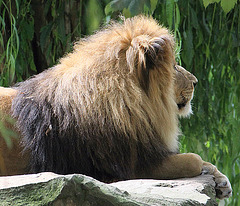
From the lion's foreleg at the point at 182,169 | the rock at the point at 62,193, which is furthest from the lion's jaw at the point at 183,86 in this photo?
the rock at the point at 62,193

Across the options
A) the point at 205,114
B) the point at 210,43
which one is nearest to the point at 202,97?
the point at 205,114

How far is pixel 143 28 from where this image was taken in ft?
8.38

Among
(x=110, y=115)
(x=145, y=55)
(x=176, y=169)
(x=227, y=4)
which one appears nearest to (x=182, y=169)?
(x=176, y=169)

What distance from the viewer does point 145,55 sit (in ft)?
7.93

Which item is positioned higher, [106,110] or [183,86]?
[183,86]

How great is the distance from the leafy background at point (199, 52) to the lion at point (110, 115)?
111cm

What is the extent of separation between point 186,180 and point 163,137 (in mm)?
304

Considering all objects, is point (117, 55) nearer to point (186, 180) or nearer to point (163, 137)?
point (163, 137)

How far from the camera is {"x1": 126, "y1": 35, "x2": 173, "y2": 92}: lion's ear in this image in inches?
95.0

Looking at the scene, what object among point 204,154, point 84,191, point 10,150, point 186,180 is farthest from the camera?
point 204,154

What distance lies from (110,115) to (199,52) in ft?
5.53

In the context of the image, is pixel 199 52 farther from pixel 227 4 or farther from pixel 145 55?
pixel 227 4

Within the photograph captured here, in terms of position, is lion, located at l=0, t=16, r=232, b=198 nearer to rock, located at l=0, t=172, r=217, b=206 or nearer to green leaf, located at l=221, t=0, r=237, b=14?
green leaf, located at l=221, t=0, r=237, b=14

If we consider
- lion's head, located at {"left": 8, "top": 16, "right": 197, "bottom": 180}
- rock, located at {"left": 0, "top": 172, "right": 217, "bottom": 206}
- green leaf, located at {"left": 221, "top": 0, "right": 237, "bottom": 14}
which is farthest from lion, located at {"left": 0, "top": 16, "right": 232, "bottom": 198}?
rock, located at {"left": 0, "top": 172, "right": 217, "bottom": 206}
